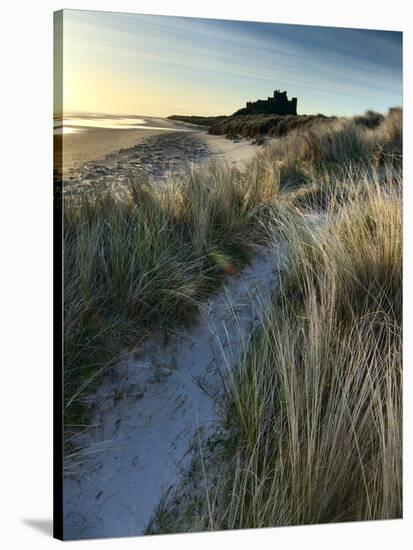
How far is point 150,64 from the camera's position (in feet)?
17.2

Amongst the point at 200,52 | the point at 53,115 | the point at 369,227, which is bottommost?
the point at 369,227

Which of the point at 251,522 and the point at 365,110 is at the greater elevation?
the point at 365,110

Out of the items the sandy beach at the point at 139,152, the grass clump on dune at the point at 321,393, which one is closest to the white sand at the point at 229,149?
the sandy beach at the point at 139,152

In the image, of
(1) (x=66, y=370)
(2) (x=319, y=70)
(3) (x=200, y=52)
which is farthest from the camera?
(2) (x=319, y=70)

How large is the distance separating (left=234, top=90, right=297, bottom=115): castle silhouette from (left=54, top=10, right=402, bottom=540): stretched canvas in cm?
1

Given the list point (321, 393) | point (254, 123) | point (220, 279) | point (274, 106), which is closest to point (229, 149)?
point (254, 123)

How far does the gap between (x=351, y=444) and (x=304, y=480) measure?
13.7 inches

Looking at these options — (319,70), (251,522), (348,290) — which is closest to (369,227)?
(348,290)

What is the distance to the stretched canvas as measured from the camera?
A: 16.5ft

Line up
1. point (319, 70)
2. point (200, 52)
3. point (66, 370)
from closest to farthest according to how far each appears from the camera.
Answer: point (66, 370), point (200, 52), point (319, 70)

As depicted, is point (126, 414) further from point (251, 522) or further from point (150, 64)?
point (150, 64)

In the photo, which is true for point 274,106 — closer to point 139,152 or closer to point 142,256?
point 139,152

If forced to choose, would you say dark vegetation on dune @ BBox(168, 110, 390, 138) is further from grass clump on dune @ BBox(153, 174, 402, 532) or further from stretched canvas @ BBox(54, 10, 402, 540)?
grass clump on dune @ BBox(153, 174, 402, 532)

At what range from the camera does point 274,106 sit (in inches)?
218
